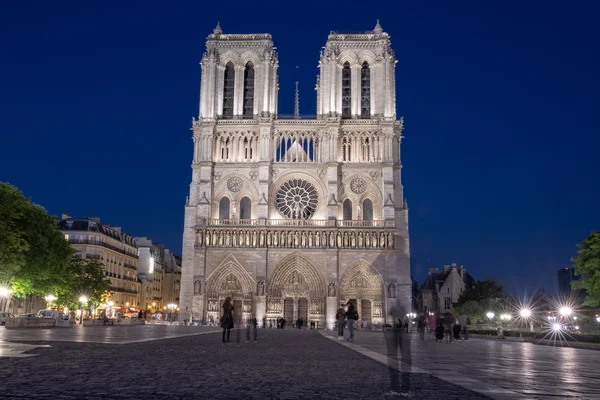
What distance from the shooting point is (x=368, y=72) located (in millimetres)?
60406

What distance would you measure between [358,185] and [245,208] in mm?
10295

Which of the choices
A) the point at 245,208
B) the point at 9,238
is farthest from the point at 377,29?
the point at 9,238

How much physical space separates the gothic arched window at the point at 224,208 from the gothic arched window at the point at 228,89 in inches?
309

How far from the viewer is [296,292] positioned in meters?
55.3

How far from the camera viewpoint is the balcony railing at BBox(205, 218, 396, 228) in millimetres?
55094

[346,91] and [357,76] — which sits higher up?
[357,76]

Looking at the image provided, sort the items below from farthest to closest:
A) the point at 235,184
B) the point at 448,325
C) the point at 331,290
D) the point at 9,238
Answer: the point at 235,184 < the point at 331,290 < the point at 9,238 < the point at 448,325

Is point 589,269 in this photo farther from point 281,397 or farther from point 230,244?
point 281,397

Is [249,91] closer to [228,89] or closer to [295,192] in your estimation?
[228,89]

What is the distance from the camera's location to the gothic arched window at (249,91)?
60312 millimetres

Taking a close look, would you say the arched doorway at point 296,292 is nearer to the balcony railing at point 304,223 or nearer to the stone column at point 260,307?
the stone column at point 260,307

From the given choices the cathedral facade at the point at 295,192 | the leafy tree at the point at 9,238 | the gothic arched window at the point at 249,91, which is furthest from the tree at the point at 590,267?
the gothic arched window at the point at 249,91

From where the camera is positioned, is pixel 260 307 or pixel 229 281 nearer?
pixel 260 307

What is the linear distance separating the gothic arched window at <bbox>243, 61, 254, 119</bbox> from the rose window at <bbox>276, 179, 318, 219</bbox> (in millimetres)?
7972
